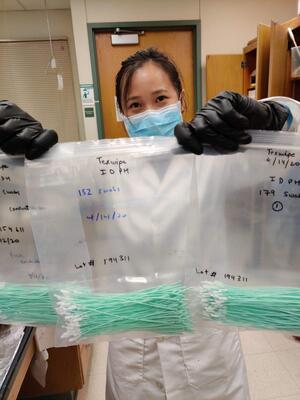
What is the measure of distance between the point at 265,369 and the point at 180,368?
116 cm

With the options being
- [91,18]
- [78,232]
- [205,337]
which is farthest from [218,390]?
[91,18]

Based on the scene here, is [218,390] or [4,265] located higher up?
[4,265]

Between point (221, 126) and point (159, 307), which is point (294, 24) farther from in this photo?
point (159, 307)

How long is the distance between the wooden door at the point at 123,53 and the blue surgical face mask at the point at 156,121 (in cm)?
213

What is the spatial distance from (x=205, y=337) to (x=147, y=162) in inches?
21.4

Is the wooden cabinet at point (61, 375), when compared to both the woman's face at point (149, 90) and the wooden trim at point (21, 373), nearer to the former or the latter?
the wooden trim at point (21, 373)

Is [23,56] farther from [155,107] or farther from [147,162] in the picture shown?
[147,162]

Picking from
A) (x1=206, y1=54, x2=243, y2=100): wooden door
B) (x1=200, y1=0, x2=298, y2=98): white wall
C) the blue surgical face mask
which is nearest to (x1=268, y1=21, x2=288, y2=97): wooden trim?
(x1=206, y1=54, x2=243, y2=100): wooden door

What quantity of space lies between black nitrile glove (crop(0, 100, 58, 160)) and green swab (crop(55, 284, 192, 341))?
0.25m

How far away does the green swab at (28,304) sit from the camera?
0.52 meters

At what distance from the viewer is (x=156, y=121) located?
2.62ft

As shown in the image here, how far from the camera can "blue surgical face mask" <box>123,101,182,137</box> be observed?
80cm

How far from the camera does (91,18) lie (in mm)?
2768

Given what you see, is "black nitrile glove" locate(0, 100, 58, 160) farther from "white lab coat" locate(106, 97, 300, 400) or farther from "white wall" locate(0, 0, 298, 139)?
"white wall" locate(0, 0, 298, 139)
